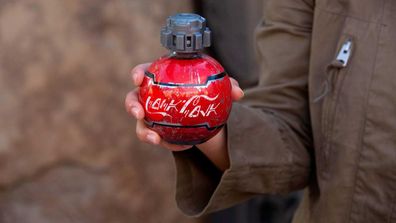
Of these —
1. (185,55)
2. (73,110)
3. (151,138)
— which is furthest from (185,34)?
(73,110)

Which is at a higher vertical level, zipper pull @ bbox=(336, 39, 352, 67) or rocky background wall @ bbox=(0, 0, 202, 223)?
zipper pull @ bbox=(336, 39, 352, 67)

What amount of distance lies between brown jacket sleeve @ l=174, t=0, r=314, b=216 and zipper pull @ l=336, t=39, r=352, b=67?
0.50 ft

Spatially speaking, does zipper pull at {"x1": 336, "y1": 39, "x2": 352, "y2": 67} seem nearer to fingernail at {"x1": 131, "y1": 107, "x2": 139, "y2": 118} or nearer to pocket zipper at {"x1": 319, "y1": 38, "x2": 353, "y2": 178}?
pocket zipper at {"x1": 319, "y1": 38, "x2": 353, "y2": 178}

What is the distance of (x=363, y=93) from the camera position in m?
1.29

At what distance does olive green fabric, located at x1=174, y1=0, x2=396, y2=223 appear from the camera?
50.3 inches

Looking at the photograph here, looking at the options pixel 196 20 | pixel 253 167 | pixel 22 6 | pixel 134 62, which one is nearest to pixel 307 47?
pixel 253 167

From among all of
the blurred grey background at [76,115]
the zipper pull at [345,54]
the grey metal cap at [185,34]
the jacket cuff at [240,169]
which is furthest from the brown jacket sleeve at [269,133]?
the blurred grey background at [76,115]

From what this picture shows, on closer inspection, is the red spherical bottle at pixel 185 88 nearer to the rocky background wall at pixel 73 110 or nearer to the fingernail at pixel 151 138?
the fingernail at pixel 151 138

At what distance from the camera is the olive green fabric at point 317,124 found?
4.19 feet

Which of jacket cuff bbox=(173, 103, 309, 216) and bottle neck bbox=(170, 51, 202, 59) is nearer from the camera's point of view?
bottle neck bbox=(170, 51, 202, 59)

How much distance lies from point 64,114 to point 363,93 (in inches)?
30.8

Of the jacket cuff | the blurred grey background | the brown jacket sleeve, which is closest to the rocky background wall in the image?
the blurred grey background

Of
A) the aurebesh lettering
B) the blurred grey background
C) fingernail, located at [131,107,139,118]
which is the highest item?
the aurebesh lettering

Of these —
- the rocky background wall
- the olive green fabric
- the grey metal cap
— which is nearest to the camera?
the grey metal cap
